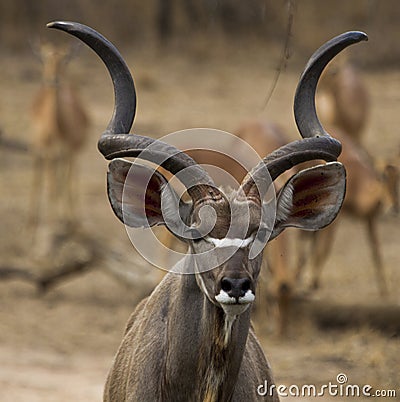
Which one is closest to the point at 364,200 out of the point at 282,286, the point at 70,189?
the point at 282,286

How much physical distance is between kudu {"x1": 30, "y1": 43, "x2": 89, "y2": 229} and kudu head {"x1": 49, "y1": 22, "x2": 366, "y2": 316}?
9.95 meters

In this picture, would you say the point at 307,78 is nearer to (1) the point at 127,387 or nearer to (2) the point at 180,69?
(1) the point at 127,387

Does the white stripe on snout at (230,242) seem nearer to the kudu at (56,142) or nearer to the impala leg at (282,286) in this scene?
the impala leg at (282,286)

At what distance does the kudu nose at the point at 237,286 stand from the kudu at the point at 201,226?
0.11 meters

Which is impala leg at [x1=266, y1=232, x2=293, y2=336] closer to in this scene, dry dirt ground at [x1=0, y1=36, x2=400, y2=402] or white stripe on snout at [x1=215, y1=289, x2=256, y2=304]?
dry dirt ground at [x1=0, y1=36, x2=400, y2=402]

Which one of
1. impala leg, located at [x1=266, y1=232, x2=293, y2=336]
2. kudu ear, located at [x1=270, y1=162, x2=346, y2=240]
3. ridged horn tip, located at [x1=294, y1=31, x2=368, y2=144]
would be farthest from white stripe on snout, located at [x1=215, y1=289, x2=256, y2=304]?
impala leg, located at [x1=266, y1=232, x2=293, y2=336]

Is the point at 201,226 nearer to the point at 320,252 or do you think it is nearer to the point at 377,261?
the point at 377,261

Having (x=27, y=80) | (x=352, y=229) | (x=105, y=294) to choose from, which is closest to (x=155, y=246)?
(x=105, y=294)

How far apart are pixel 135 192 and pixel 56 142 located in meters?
10.7

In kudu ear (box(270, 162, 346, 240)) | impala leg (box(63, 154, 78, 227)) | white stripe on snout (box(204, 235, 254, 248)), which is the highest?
impala leg (box(63, 154, 78, 227))

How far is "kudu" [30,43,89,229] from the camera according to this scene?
14.2 m

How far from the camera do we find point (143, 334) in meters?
4.34

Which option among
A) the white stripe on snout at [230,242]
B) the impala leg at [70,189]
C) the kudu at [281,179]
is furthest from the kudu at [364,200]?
the white stripe on snout at [230,242]

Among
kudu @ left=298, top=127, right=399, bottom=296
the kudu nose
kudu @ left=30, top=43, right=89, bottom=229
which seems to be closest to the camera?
the kudu nose
